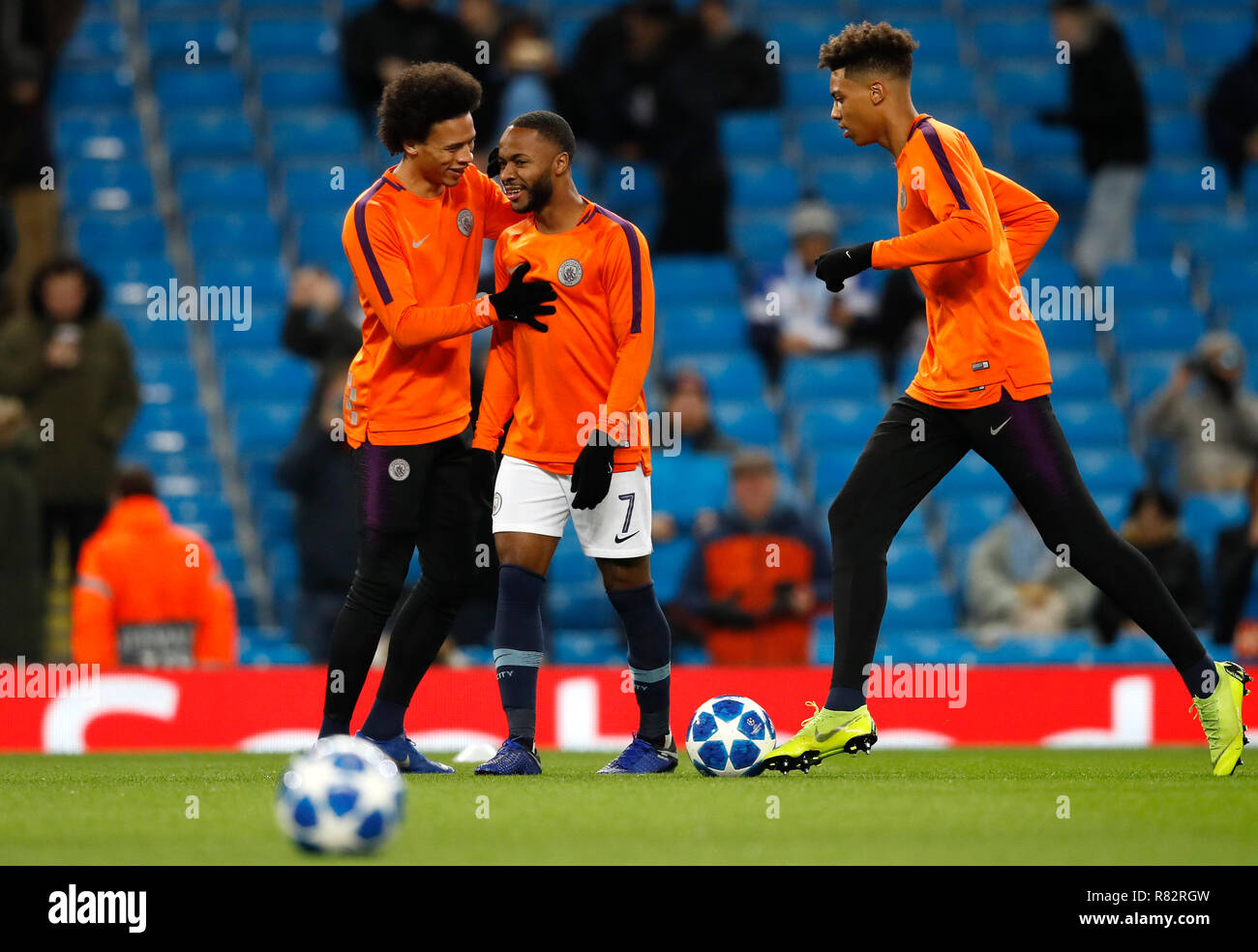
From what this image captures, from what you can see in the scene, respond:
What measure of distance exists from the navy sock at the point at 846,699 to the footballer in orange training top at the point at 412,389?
1.35 m

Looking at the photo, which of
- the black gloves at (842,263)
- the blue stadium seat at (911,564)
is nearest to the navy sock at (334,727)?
the black gloves at (842,263)

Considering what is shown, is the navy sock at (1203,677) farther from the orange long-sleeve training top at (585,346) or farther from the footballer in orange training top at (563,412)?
the orange long-sleeve training top at (585,346)

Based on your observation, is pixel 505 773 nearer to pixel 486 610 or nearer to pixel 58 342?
pixel 486 610

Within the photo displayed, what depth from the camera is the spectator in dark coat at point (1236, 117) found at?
1392 cm

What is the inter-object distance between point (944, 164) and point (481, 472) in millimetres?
1920

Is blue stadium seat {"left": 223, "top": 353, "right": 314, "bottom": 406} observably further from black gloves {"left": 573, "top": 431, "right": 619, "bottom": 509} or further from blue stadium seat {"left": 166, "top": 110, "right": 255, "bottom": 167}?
black gloves {"left": 573, "top": 431, "right": 619, "bottom": 509}

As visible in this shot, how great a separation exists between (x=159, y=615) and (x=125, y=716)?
2.66 feet

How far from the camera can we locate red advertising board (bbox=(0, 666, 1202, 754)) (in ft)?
29.6

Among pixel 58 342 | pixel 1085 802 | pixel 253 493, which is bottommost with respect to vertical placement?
pixel 1085 802

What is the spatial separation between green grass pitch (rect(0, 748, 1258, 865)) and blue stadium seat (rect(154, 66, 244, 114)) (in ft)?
26.7

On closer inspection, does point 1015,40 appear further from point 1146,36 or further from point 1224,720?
point 1224,720
